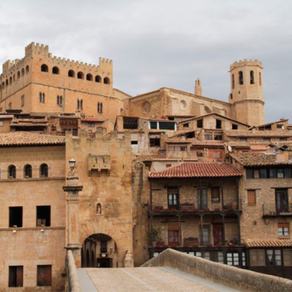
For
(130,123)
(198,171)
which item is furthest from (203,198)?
(130,123)

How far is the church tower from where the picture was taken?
100250 millimetres

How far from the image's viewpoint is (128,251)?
36875mm

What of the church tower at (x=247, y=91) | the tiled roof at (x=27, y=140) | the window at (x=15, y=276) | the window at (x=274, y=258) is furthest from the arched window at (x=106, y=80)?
the window at (x=15, y=276)

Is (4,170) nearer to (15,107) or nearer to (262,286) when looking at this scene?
(262,286)

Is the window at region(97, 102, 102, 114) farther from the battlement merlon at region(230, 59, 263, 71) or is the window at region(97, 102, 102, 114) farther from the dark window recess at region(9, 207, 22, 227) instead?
the dark window recess at region(9, 207, 22, 227)

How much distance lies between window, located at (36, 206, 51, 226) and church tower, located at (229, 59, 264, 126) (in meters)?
66.6

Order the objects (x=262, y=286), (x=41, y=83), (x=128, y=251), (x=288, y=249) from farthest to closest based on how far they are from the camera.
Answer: (x=41, y=83)
(x=288, y=249)
(x=128, y=251)
(x=262, y=286)

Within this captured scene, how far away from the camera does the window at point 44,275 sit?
1423 inches

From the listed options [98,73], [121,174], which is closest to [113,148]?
[121,174]

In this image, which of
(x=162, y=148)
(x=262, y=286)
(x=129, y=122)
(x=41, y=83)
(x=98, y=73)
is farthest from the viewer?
(x=98, y=73)

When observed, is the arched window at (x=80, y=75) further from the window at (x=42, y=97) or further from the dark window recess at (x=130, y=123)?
the dark window recess at (x=130, y=123)

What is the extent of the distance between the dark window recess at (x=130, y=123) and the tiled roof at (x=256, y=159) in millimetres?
31827

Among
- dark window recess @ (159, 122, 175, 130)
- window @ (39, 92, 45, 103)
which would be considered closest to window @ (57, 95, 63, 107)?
window @ (39, 92, 45, 103)

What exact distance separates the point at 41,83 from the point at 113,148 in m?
51.2
